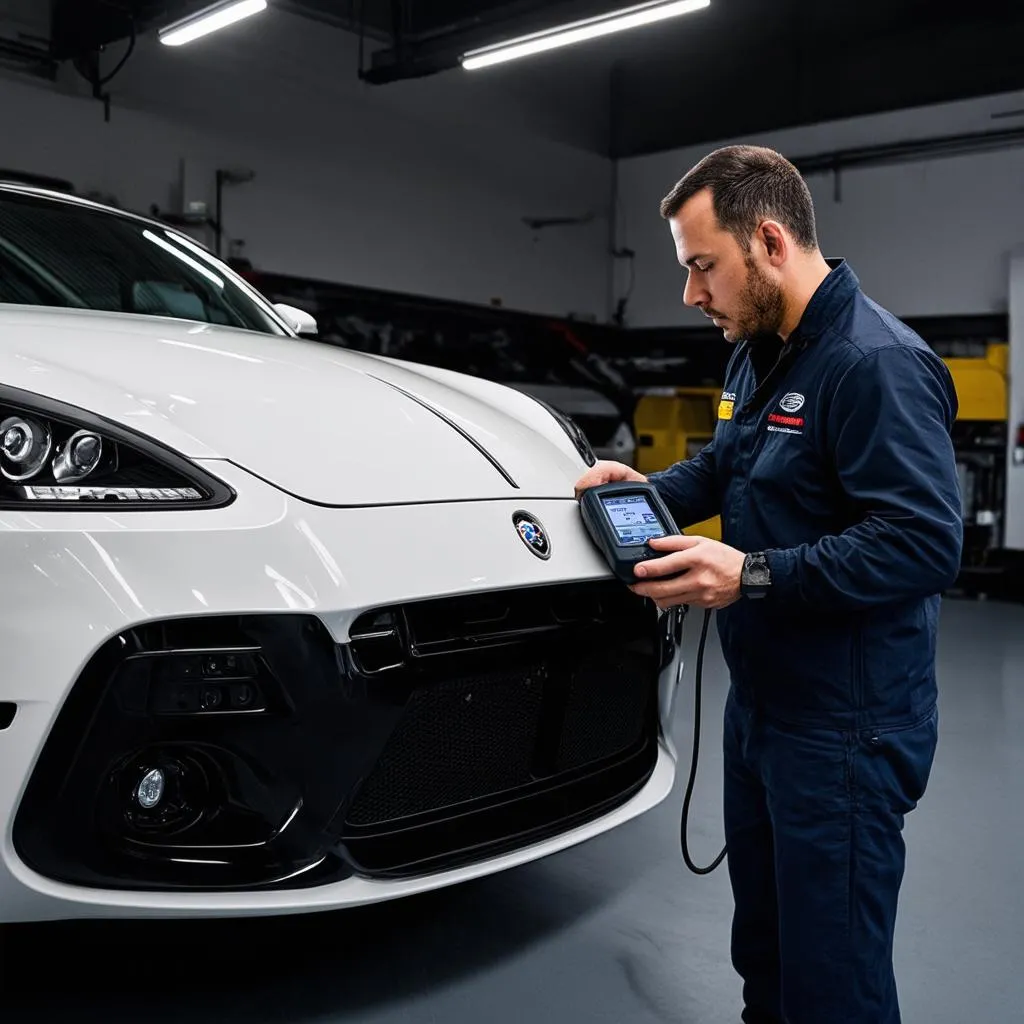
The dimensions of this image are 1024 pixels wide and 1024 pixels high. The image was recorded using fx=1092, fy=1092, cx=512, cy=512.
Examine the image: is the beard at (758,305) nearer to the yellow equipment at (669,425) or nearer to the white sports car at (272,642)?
the white sports car at (272,642)

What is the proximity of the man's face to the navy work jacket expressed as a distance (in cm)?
5

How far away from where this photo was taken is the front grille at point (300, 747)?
1.29 meters

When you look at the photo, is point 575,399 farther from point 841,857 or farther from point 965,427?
point 841,857

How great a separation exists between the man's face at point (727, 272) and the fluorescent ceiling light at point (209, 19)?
4.86 metres

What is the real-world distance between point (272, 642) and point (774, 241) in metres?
0.77

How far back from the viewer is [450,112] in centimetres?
874

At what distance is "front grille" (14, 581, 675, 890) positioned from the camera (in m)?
1.29

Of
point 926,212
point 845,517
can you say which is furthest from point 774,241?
point 926,212

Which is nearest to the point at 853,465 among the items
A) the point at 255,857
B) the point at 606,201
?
the point at 255,857

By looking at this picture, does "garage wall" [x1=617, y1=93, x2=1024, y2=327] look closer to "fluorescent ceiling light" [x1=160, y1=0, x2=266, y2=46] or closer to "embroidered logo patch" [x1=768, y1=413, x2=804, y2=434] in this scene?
"fluorescent ceiling light" [x1=160, y1=0, x2=266, y2=46]

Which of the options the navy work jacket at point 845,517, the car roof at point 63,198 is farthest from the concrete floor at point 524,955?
the car roof at point 63,198

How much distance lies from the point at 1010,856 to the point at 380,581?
1.67 m

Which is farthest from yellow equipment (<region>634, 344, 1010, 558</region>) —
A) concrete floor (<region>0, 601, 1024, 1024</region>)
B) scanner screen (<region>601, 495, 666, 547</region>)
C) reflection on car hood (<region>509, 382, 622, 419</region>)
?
scanner screen (<region>601, 495, 666, 547</region>)

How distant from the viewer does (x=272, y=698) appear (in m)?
1.34
